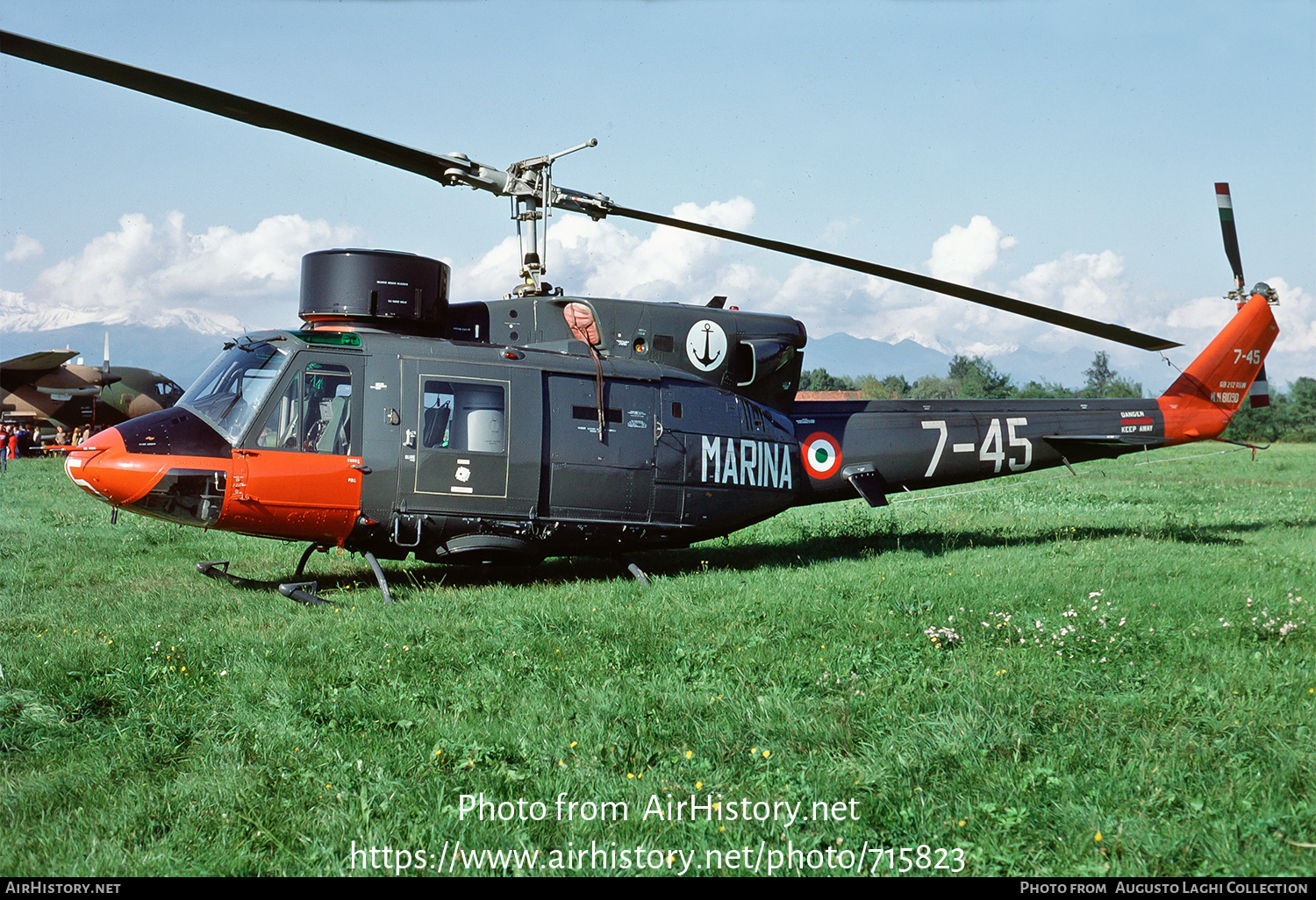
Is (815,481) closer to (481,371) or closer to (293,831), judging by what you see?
(481,371)

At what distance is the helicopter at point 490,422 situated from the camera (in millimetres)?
8164

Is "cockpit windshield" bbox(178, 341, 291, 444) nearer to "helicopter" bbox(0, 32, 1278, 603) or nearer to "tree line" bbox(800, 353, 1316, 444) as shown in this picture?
"helicopter" bbox(0, 32, 1278, 603)

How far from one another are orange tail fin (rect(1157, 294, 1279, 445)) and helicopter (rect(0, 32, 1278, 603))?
312 centimetres

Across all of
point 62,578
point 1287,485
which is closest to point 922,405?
point 62,578

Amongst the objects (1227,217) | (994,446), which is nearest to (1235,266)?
(1227,217)

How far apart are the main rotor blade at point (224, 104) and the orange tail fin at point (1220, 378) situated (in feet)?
35.5

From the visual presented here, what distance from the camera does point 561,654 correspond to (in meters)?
6.32

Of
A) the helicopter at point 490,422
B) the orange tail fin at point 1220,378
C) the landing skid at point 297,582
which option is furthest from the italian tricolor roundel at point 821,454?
the orange tail fin at point 1220,378

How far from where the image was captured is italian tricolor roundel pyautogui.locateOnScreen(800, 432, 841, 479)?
10867 mm

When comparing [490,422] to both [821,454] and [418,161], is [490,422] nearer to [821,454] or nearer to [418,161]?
[418,161]

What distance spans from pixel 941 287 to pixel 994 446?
3.01 m

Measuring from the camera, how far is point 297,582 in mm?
8844

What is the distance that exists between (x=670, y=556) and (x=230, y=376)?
5748 millimetres

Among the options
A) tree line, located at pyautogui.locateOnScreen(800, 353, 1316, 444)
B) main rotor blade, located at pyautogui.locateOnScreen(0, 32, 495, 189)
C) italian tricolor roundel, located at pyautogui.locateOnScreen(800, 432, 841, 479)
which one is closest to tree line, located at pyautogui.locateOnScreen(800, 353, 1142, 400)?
tree line, located at pyautogui.locateOnScreen(800, 353, 1316, 444)
